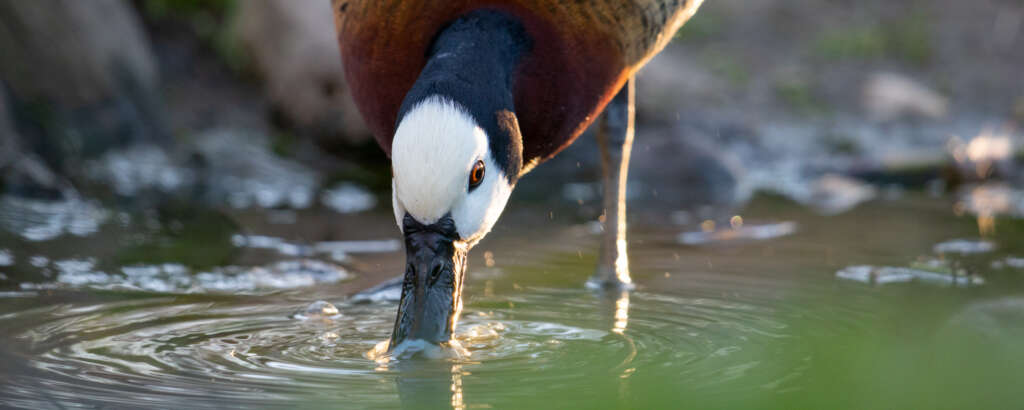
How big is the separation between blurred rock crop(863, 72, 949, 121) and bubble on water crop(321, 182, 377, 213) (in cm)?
496

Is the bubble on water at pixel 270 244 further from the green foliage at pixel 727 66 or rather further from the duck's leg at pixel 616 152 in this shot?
the green foliage at pixel 727 66

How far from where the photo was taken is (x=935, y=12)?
1190 cm

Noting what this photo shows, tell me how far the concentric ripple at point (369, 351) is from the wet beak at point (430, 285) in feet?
0.38

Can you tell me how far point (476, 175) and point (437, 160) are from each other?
0.17m

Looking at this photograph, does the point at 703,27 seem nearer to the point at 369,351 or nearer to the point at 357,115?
the point at 357,115

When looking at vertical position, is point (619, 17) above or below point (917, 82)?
below

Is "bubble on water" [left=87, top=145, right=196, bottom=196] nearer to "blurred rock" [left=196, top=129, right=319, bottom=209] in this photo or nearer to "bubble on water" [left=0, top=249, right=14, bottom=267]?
"blurred rock" [left=196, top=129, right=319, bottom=209]

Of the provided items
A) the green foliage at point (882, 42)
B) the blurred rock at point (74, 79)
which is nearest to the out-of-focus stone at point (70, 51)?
the blurred rock at point (74, 79)

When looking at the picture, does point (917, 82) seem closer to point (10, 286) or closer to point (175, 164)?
point (175, 164)

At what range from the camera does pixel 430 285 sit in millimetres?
3201

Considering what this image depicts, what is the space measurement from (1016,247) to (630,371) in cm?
293

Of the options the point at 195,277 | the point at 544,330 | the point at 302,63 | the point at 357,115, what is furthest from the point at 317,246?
the point at 302,63

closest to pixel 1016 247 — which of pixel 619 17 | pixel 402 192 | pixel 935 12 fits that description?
pixel 619 17

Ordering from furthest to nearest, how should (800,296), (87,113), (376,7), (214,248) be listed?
1. (87,113)
2. (214,248)
3. (800,296)
4. (376,7)
